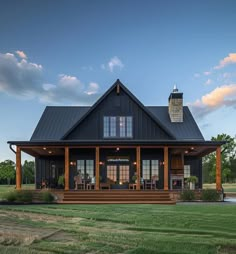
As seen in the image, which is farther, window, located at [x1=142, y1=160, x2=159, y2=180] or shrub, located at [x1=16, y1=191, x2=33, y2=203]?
window, located at [x1=142, y1=160, x2=159, y2=180]

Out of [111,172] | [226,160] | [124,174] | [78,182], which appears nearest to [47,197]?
[78,182]

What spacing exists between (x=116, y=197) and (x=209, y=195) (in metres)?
4.53

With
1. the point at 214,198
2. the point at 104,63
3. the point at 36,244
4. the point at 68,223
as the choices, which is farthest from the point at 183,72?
the point at 36,244

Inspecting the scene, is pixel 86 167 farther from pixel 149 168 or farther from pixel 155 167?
pixel 155 167

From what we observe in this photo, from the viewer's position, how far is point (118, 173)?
21.7 m

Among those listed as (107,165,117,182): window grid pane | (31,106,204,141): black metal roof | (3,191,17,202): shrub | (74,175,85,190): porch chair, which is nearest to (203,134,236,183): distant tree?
(31,106,204,141): black metal roof

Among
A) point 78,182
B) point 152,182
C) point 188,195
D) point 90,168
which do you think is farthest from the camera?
point 90,168

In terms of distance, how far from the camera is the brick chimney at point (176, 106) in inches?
957

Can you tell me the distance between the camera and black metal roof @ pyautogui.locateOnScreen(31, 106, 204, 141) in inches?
904

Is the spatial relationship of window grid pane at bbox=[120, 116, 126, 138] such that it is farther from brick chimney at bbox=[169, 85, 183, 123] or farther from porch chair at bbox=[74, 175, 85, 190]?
brick chimney at bbox=[169, 85, 183, 123]

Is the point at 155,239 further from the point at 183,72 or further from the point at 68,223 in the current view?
the point at 183,72

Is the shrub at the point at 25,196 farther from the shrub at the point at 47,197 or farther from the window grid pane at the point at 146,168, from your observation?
the window grid pane at the point at 146,168

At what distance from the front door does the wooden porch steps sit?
12.9 ft

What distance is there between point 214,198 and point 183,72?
10.1 metres
